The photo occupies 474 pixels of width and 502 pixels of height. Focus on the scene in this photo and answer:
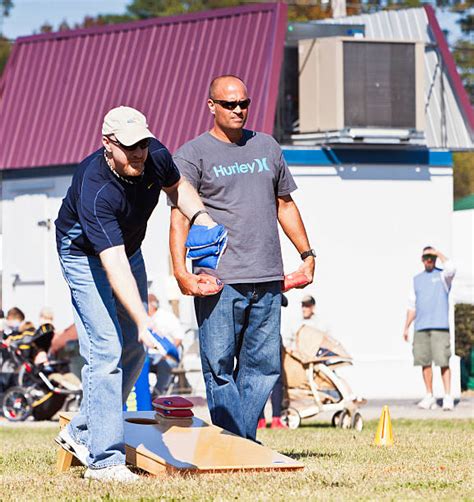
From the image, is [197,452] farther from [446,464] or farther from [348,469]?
[446,464]

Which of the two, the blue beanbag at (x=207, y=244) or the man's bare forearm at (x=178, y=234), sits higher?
the man's bare forearm at (x=178, y=234)

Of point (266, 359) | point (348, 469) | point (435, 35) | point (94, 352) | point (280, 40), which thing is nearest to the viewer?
point (94, 352)

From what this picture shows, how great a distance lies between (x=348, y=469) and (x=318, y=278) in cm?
1352

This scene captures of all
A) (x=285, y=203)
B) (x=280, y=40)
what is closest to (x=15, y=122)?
(x=280, y=40)

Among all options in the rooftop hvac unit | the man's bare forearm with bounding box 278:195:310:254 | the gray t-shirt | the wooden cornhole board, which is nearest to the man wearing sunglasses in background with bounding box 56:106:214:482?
the wooden cornhole board

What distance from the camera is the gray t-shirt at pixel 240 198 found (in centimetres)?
826

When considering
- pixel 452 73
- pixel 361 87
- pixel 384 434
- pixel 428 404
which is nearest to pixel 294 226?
pixel 384 434

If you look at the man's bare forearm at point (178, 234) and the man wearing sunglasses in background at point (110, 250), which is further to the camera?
the man's bare forearm at point (178, 234)

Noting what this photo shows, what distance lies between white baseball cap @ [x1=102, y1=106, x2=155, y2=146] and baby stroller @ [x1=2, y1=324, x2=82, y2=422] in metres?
10.6

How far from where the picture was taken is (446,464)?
838 cm

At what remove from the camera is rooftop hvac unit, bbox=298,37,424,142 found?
2109 centimetres

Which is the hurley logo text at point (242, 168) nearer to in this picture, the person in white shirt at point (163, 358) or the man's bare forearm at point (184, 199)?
the man's bare forearm at point (184, 199)

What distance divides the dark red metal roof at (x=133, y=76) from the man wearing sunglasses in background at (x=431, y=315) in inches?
129

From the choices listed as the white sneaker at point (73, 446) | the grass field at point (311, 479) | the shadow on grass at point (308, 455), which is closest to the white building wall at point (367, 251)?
the grass field at point (311, 479)
